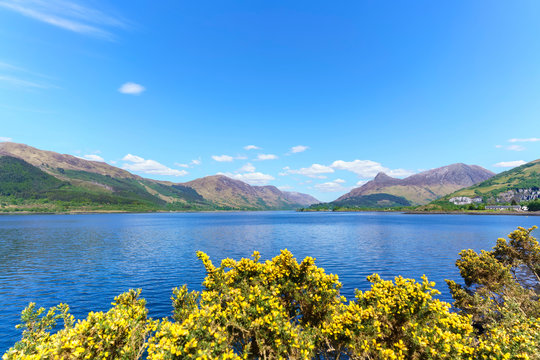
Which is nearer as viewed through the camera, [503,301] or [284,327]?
[284,327]

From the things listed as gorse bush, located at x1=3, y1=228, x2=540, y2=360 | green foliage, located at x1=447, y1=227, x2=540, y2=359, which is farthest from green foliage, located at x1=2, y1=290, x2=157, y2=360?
green foliage, located at x1=447, y1=227, x2=540, y2=359

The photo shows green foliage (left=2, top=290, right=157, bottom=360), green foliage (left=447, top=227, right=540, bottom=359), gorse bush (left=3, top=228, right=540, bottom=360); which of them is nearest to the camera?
green foliage (left=2, top=290, right=157, bottom=360)

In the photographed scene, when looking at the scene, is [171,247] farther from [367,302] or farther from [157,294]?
[367,302]

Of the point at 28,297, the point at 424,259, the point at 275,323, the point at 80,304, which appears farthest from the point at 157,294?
the point at 424,259

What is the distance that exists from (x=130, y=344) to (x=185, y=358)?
449 centimetres

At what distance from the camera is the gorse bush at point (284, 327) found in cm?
1027

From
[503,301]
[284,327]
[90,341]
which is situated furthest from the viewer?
[503,301]

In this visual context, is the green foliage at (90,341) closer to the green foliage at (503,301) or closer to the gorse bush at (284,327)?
the gorse bush at (284,327)

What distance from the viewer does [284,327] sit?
41.6 feet

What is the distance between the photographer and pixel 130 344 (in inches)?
461

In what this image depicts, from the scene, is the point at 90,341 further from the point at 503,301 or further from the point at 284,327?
the point at 503,301

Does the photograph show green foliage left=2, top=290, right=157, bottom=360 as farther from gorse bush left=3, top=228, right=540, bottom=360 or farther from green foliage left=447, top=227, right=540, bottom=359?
green foliage left=447, top=227, right=540, bottom=359

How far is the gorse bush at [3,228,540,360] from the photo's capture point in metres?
10.3

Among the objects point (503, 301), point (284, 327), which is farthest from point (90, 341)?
point (503, 301)
